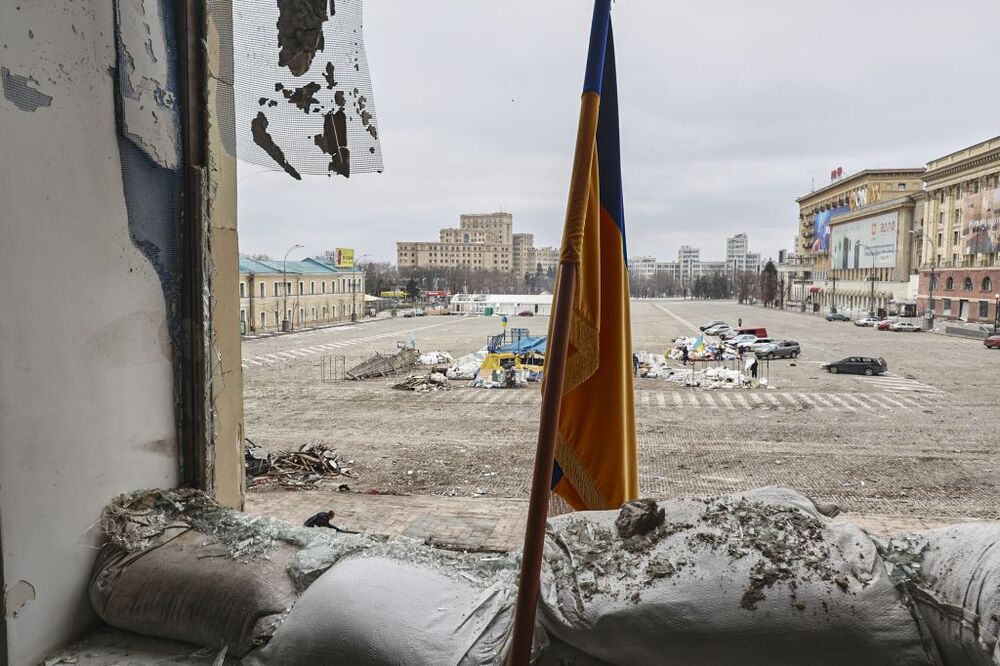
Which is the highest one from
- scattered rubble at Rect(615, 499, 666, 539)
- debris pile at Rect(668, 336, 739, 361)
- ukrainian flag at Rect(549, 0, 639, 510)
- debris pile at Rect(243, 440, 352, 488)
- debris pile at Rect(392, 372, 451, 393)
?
ukrainian flag at Rect(549, 0, 639, 510)

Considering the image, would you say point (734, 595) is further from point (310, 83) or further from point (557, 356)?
point (310, 83)

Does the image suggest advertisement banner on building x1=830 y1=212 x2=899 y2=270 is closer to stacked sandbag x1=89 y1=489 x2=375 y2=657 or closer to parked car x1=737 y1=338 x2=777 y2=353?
parked car x1=737 y1=338 x2=777 y2=353

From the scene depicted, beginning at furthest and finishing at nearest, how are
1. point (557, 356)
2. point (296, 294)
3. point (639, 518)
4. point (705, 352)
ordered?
point (296, 294)
point (705, 352)
point (639, 518)
point (557, 356)

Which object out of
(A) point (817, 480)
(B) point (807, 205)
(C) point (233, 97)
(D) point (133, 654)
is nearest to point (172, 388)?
(D) point (133, 654)

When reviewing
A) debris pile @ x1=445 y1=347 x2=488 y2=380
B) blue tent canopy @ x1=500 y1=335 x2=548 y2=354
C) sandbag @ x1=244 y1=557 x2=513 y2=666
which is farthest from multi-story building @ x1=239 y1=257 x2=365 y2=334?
sandbag @ x1=244 y1=557 x2=513 y2=666

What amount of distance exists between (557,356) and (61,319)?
6.01 ft

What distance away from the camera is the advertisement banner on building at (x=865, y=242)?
180 feet

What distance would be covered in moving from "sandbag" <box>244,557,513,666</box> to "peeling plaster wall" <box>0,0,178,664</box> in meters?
0.80

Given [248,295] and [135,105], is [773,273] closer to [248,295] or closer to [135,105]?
[248,295]

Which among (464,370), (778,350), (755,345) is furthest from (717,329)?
(464,370)

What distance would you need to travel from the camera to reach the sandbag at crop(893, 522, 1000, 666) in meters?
1.60

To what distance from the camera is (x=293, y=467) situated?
9.14 metres

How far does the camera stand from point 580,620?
6.46 feet

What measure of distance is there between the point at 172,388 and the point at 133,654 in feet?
3.48
